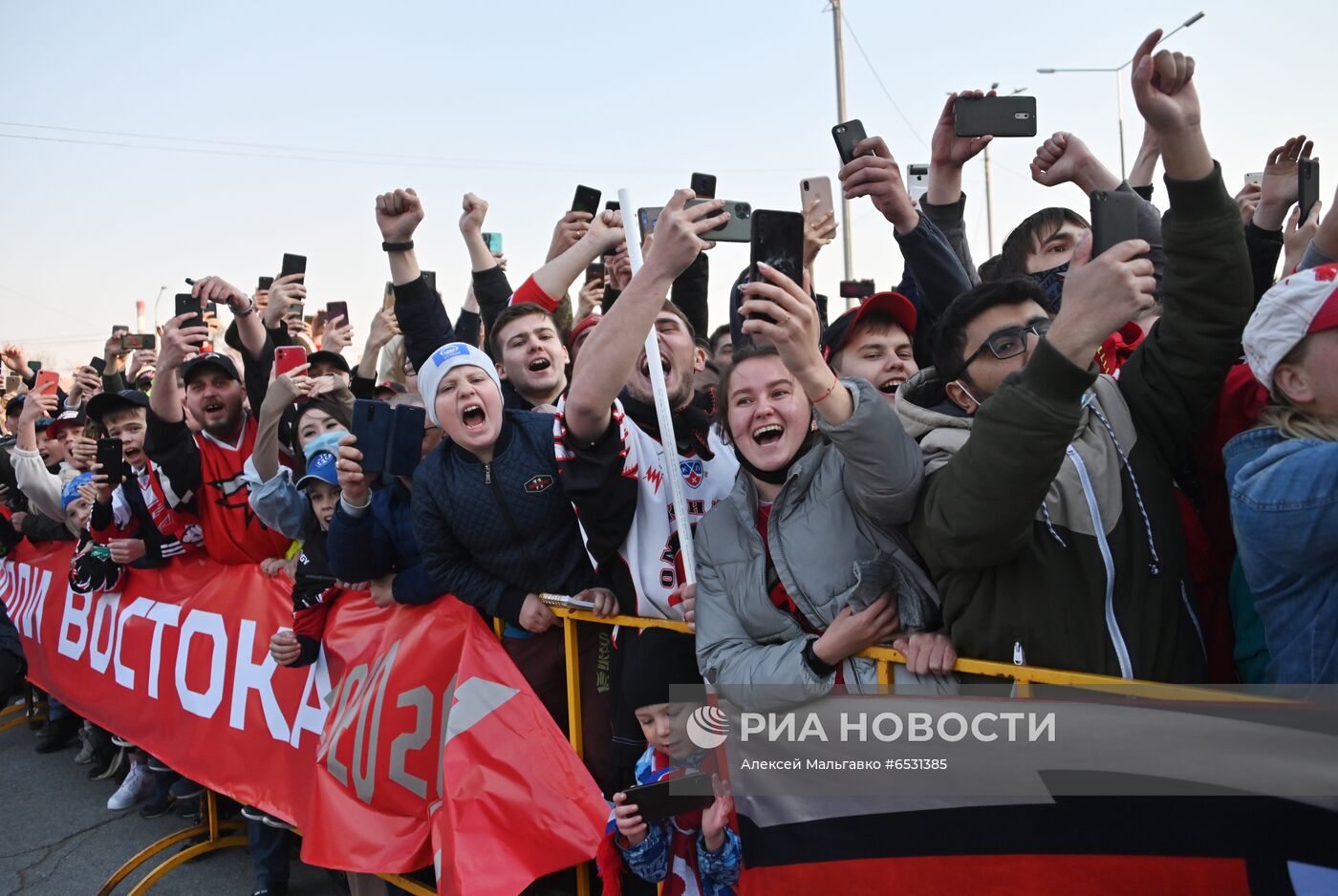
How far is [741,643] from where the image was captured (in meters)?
2.45

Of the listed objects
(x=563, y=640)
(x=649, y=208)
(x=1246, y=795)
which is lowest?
(x=563, y=640)

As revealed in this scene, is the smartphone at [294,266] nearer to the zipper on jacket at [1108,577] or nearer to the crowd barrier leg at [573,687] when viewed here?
the crowd barrier leg at [573,687]

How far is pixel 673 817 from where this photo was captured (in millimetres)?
2609

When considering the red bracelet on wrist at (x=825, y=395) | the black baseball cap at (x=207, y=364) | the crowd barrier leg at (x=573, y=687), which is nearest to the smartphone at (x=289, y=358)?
the black baseball cap at (x=207, y=364)

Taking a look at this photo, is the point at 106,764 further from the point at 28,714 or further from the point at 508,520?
the point at 508,520

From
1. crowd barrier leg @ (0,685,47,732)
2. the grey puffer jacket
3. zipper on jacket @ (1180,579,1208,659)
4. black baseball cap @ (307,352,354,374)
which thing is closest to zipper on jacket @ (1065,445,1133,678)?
zipper on jacket @ (1180,579,1208,659)

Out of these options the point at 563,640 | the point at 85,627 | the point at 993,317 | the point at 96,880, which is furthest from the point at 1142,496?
the point at 85,627

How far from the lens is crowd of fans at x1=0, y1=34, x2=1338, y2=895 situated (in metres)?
1.86

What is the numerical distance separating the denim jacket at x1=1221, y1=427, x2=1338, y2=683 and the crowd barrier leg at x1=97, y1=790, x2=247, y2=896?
5090 mm

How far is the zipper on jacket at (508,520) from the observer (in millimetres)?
3236

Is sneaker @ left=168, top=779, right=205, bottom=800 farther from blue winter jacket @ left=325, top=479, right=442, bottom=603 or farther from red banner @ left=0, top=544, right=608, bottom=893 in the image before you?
blue winter jacket @ left=325, top=479, right=442, bottom=603

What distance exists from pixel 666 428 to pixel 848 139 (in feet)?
3.78

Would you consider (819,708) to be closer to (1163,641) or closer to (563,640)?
(1163,641)

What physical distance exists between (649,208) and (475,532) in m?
1.39
